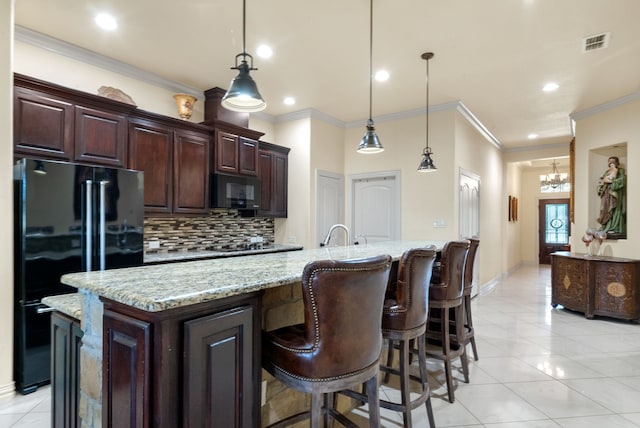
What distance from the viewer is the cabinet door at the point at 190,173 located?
3.92 meters

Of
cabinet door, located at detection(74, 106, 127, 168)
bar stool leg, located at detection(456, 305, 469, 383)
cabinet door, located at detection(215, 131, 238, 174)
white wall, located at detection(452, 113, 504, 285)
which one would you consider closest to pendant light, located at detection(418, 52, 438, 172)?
white wall, located at detection(452, 113, 504, 285)

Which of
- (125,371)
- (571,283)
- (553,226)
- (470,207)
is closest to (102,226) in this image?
(125,371)

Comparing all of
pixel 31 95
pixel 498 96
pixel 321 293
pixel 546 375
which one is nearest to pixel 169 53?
pixel 31 95

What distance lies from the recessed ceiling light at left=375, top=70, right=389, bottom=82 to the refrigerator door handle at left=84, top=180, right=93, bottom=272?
3093 millimetres

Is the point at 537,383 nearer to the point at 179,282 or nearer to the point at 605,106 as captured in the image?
the point at 179,282

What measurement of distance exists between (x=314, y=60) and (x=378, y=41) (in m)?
0.74

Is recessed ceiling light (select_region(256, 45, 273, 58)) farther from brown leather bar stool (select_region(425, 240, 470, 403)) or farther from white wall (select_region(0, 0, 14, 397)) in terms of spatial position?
brown leather bar stool (select_region(425, 240, 470, 403))

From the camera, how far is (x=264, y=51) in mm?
3480

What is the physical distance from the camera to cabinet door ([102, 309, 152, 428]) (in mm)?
1134

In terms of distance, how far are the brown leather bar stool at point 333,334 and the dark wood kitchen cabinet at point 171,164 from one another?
110 inches

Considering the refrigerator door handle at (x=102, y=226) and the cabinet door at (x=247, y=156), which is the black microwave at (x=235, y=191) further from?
the refrigerator door handle at (x=102, y=226)

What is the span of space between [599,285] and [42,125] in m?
6.43

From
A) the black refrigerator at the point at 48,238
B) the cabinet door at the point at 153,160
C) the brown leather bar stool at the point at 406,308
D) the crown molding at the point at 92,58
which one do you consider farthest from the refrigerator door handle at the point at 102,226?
the brown leather bar stool at the point at 406,308

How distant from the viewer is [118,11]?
2.81 meters
